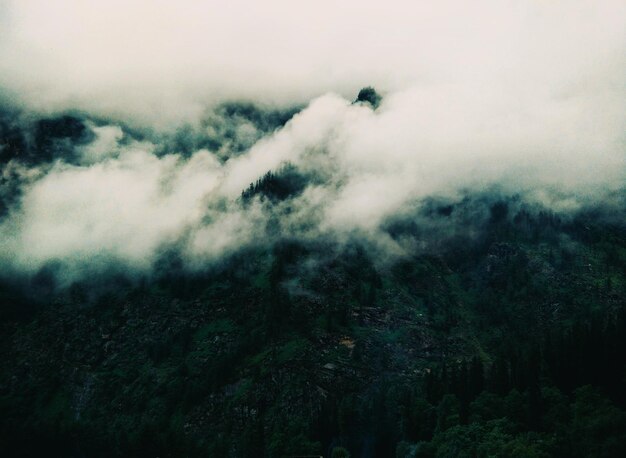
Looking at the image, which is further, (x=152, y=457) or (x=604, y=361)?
(x=152, y=457)

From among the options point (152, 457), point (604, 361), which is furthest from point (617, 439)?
point (152, 457)

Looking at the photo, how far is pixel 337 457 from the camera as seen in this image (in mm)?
185500

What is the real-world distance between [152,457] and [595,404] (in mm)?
149212

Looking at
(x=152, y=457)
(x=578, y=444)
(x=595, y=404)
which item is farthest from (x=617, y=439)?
(x=152, y=457)

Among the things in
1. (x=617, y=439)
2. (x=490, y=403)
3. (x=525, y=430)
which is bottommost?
Answer: (x=617, y=439)

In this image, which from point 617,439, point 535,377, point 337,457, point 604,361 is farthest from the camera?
point 337,457

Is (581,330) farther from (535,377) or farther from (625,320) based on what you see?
(535,377)

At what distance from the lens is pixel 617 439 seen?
330 ft

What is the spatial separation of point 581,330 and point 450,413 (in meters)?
62.5

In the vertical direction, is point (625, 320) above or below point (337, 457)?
above

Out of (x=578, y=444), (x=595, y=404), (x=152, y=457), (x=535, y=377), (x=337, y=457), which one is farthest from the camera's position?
(x=152, y=457)

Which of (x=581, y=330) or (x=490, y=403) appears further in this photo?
(x=581, y=330)

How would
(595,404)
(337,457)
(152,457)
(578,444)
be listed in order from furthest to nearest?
(152,457) → (337,457) → (595,404) → (578,444)

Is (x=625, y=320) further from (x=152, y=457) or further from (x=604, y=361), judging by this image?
(x=152, y=457)
